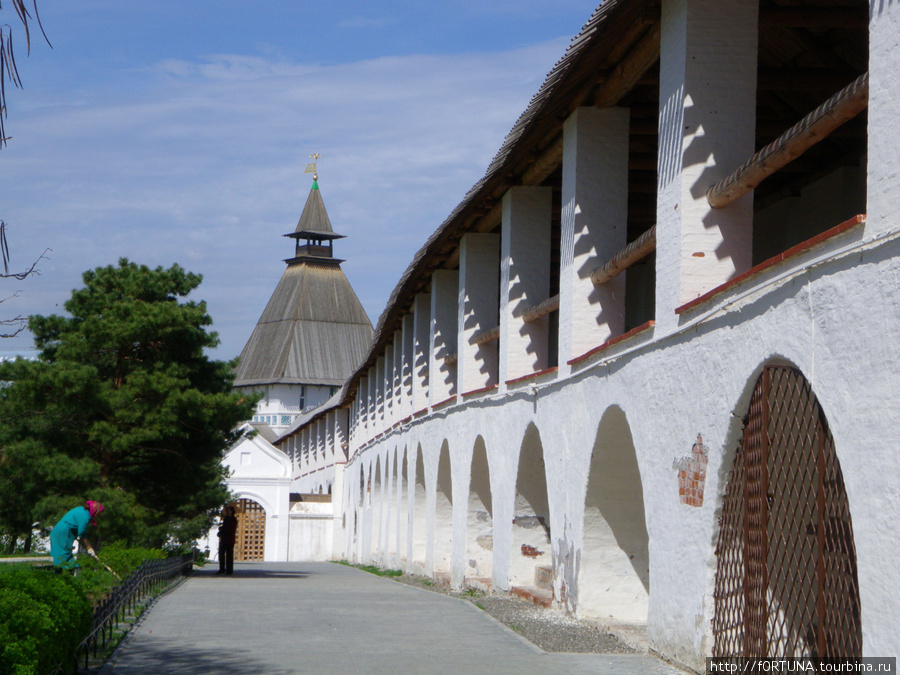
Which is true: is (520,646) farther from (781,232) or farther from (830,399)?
(781,232)

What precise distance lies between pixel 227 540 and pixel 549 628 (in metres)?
13.0

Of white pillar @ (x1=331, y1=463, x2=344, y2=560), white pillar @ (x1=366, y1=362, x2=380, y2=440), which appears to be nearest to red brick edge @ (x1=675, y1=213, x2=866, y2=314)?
white pillar @ (x1=366, y1=362, x2=380, y2=440)

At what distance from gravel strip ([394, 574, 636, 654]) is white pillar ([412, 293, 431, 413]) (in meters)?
9.10

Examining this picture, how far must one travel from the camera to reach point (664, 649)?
841 cm

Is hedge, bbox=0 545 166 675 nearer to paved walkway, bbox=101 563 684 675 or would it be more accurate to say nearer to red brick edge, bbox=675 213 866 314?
paved walkway, bbox=101 563 684 675

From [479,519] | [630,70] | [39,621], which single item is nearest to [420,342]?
[479,519]

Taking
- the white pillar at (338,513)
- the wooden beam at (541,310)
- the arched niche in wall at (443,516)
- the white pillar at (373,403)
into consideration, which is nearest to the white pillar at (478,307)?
the arched niche in wall at (443,516)

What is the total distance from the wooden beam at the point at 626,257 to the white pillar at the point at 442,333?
882 centimetres

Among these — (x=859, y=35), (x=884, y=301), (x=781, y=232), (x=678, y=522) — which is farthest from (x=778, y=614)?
(x=781, y=232)

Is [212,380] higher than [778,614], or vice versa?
[212,380]

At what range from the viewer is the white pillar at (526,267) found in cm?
1463

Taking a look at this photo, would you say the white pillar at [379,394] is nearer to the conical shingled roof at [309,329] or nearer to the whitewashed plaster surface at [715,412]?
the whitewashed plaster surface at [715,412]

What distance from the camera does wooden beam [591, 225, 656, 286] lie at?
9742mm

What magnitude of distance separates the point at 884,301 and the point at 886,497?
929 millimetres
